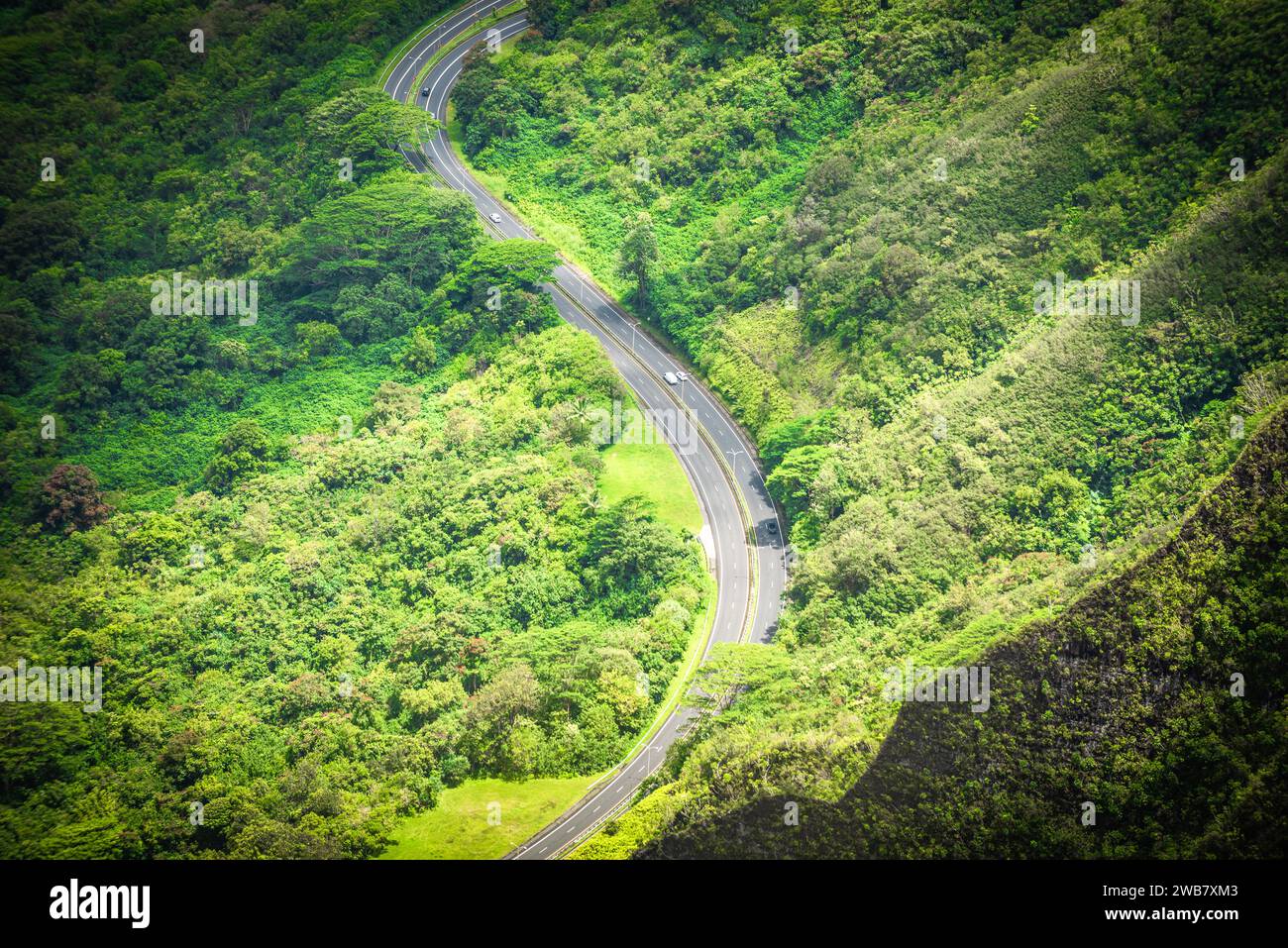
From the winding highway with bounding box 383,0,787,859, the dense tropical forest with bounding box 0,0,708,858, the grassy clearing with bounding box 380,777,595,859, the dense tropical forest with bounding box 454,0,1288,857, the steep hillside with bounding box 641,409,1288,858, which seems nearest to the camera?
the steep hillside with bounding box 641,409,1288,858

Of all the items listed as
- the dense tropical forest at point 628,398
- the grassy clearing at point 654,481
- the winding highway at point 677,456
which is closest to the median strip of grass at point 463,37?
the winding highway at point 677,456

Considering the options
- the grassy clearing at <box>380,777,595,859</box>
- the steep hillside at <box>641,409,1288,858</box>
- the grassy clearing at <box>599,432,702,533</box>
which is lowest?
the grassy clearing at <box>380,777,595,859</box>

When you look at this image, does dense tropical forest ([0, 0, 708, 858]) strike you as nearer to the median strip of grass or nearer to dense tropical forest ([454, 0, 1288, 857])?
the median strip of grass

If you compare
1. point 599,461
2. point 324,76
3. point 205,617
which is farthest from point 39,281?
point 599,461

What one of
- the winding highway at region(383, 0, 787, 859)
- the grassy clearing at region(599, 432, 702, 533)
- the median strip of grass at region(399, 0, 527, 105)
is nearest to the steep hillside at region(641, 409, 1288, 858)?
the winding highway at region(383, 0, 787, 859)

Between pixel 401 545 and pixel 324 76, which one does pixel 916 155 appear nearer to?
pixel 401 545
